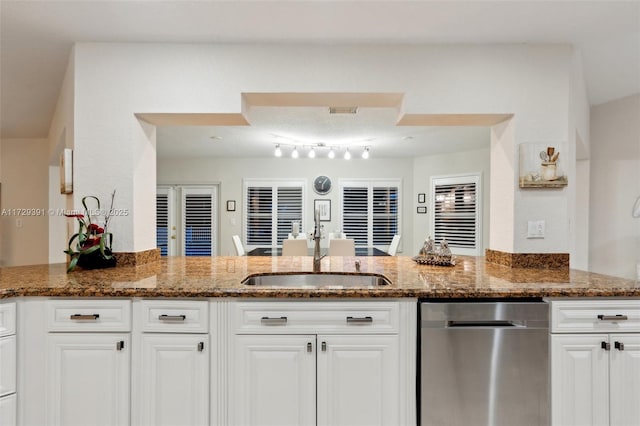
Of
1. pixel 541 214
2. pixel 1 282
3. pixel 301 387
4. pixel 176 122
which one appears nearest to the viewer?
pixel 301 387

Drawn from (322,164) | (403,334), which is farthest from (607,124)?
(322,164)

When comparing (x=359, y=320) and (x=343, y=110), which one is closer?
(x=359, y=320)

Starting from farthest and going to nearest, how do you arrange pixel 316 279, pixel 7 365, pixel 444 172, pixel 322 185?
1. pixel 322 185
2. pixel 444 172
3. pixel 316 279
4. pixel 7 365

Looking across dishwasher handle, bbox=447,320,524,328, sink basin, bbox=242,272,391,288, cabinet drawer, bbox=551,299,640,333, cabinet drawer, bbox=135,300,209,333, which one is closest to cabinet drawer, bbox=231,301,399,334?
cabinet drawer, bbox=135,300,209,333

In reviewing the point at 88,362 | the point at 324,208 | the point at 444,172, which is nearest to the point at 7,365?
the point at 88,362

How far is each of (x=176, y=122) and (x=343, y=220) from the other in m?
4.28

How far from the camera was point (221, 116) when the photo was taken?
2.08m

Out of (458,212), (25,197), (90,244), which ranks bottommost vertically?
(90,244)

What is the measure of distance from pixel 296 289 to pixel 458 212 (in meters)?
4.74

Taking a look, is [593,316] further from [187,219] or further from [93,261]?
[187,219]

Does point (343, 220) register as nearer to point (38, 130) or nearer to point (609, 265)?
point (609, 265)

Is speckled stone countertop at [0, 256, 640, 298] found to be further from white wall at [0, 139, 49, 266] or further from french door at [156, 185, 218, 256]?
french door at [156, 185, 218, 256]

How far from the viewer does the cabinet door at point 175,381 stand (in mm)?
1428

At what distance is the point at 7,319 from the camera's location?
4.67 feet
